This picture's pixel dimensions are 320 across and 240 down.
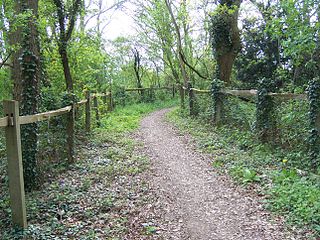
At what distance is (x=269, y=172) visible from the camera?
591cm

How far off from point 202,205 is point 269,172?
5.80 ft

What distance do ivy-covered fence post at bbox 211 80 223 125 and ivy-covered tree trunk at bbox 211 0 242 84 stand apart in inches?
36.4

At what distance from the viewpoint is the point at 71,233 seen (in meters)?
4.11

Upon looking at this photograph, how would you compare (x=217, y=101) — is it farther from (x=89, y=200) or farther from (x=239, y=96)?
(x=89, y=200)

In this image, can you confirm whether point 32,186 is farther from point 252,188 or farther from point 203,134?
point 203,134

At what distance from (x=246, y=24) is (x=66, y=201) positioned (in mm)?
16560

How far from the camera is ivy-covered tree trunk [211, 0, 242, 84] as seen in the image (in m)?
11.8

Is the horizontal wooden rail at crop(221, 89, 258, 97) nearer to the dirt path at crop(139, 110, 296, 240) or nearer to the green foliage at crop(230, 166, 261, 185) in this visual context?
the dirt path at crop(139, 110, 296, 240)

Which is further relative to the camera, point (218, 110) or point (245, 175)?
point (218, 110)

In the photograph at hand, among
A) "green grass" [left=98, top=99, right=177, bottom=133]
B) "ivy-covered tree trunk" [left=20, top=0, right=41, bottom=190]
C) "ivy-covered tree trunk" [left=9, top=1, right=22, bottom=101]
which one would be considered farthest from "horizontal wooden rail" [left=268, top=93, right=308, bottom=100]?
"green grass" [left=98, top=99, right=177, bottom=133]

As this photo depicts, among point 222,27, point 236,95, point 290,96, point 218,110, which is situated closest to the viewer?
point 290,96

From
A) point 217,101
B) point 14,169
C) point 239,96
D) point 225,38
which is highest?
point 225,38

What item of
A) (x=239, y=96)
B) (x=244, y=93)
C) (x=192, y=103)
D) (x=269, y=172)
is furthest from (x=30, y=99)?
(x=192, y=103)

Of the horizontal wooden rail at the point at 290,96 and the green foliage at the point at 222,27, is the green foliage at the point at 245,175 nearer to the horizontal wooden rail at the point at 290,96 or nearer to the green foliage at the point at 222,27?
the horizontal wooden rail at the point at 290,96
